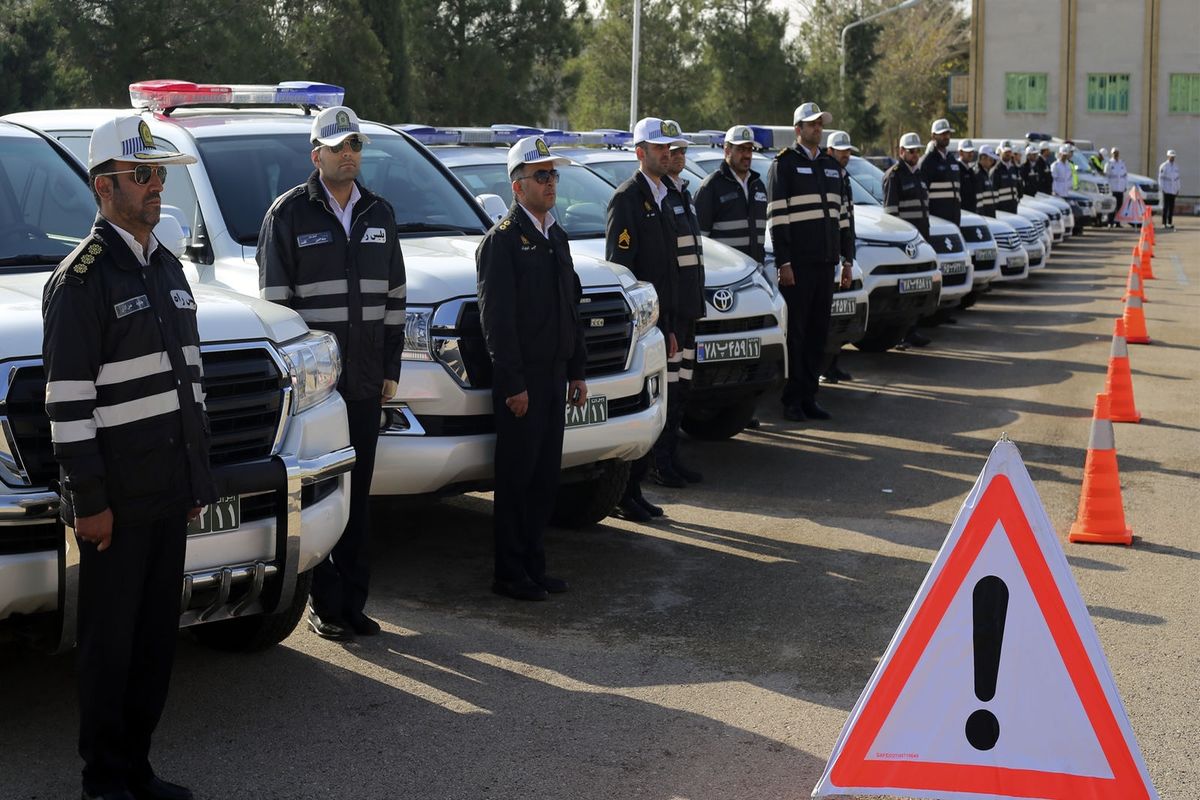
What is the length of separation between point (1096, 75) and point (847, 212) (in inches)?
2064

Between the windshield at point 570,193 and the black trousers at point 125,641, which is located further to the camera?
the windshield at point 570,193

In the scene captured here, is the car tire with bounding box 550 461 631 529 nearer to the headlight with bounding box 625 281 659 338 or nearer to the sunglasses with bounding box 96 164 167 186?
the headlight with bounding box 625 281 659 338

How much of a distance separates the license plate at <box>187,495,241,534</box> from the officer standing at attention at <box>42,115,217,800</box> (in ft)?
1.00

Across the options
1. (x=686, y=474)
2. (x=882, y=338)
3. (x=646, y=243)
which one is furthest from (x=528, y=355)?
(x=882, y=338)

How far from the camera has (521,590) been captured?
272 inches

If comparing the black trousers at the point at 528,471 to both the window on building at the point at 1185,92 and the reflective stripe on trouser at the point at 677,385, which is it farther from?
the window on building at the point at 1185,92

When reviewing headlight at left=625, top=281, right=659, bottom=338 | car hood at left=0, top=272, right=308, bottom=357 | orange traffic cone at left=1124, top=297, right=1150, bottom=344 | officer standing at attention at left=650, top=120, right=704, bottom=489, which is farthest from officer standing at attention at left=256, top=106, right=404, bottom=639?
orange traffic cone at left=1124, top=297, right=1150, bottom=344

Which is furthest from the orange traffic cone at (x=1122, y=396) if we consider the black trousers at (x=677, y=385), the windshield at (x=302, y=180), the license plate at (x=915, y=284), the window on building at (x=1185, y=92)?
the window on building at (x=1185, y=92)

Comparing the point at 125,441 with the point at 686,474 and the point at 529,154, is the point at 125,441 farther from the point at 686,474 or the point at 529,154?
the point at 686,474

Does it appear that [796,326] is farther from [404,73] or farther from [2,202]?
[404,73]

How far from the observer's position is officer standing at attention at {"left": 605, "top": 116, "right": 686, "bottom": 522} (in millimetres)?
8438

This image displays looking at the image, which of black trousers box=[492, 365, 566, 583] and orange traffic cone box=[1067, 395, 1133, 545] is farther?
orange traffic cone box=[1067, 395, 1133, 545]

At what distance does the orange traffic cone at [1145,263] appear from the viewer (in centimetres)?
2344

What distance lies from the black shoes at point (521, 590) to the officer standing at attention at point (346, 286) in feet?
2.69
